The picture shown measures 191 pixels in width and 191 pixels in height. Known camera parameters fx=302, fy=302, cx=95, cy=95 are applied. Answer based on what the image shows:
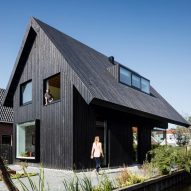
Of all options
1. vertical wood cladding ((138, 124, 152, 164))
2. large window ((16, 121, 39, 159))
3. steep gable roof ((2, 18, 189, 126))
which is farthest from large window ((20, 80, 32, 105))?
vertical wood cladding ((138, 124, 152, 164))

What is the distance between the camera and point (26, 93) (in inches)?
715

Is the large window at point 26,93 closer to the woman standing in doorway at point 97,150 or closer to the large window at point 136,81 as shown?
the woman standing in doorway at point 97,150

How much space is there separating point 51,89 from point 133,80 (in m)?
6.20

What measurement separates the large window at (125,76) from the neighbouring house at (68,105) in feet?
0.20

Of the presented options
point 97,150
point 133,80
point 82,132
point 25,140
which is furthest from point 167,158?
point 25,140

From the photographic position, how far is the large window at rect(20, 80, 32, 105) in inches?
696

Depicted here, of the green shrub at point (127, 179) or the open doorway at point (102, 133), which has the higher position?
the open doorway at point (102, 133)

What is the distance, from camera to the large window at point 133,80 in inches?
741

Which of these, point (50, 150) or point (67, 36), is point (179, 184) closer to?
point (50, 150)

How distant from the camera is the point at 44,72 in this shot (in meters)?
16.1

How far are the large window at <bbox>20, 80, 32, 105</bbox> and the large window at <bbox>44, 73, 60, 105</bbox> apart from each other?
187 cm

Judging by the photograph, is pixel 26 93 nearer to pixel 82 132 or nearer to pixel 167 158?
pixel 82 132

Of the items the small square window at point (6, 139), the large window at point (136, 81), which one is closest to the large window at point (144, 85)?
the large window at point (136, 81)

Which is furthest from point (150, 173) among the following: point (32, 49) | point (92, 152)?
point (32, 49)
